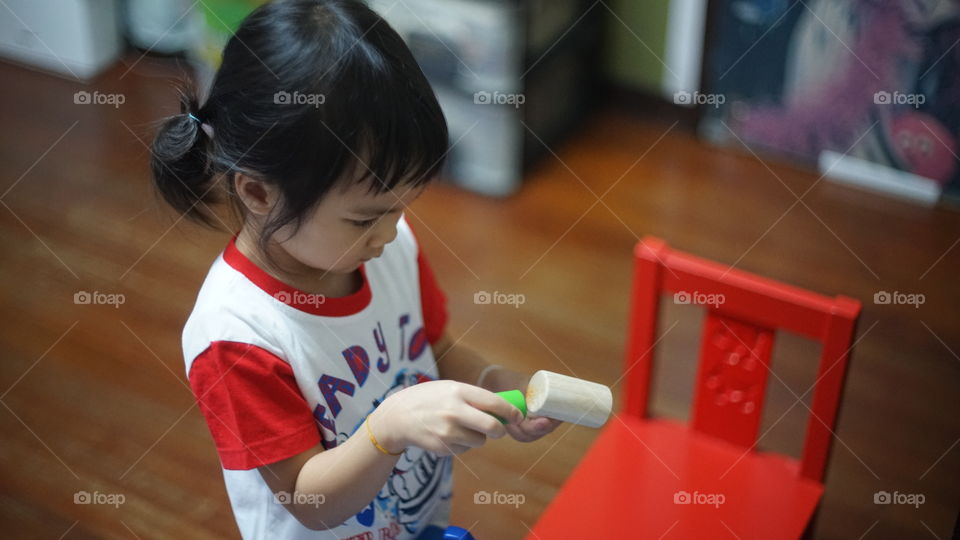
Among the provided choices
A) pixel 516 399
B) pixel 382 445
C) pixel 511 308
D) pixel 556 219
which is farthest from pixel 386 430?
pixel 556 219

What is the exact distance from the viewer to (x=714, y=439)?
136 centimetres

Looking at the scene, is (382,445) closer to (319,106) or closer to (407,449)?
(407,449)

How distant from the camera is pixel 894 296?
6.63 ft

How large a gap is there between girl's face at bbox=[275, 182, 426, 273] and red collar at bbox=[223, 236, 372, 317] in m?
0.03

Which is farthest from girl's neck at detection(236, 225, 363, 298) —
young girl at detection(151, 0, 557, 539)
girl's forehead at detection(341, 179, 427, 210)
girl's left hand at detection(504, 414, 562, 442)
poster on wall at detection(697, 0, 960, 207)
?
poster on wall at detection(697, 0, 960, 207)

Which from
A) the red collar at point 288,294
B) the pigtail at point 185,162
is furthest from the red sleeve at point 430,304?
the pigtail at point 185,162

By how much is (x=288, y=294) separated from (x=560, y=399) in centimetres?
26

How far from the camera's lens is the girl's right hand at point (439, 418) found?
937mm

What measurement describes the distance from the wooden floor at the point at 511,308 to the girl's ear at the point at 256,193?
576mm

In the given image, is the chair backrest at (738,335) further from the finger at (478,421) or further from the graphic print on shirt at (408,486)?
the finger at (478,421)

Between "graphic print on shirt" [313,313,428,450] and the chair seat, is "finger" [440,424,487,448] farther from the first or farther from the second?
the chair seat

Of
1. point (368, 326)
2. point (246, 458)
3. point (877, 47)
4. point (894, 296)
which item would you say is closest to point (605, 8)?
point (877, 47)

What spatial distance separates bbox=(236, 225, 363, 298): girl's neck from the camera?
1044 mm

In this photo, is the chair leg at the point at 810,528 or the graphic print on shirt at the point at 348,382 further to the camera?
the chair leg at the point at 810,528
